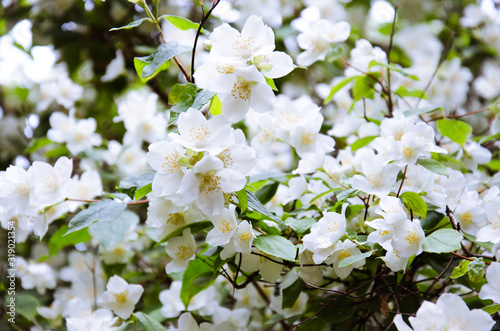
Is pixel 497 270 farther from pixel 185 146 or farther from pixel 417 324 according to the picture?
pixel 185 146

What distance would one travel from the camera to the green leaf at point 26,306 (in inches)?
46.7

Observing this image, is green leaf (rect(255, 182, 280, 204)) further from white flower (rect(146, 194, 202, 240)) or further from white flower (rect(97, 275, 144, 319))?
white flower (rect(97, 275, 144, 319))

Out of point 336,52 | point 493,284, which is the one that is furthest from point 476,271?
point 336,52

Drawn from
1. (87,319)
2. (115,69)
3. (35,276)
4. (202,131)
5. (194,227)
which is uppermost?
(202,131)

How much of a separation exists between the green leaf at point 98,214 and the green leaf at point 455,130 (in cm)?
67

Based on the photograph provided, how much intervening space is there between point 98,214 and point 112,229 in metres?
0.22

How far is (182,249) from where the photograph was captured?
86cm

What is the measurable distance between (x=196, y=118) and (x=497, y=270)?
19.7 inches

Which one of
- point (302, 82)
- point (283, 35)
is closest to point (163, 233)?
point (283, 35)

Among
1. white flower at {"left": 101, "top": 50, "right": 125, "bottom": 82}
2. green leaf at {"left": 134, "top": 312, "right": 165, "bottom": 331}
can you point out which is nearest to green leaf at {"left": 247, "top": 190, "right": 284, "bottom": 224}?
green leaf at {"left": 134, "top": 312, "right": 165, "bottom": 331}

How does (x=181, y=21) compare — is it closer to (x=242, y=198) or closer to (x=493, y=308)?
(x=242, y=198)

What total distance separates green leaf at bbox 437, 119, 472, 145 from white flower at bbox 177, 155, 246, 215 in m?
0.53

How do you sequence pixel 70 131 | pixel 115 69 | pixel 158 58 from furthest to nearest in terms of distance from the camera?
pixel 115 69 < pixel 70 131 < pixel 158 58

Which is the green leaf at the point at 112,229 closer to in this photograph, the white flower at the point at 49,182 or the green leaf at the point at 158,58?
the white flower at the point at 49,182
